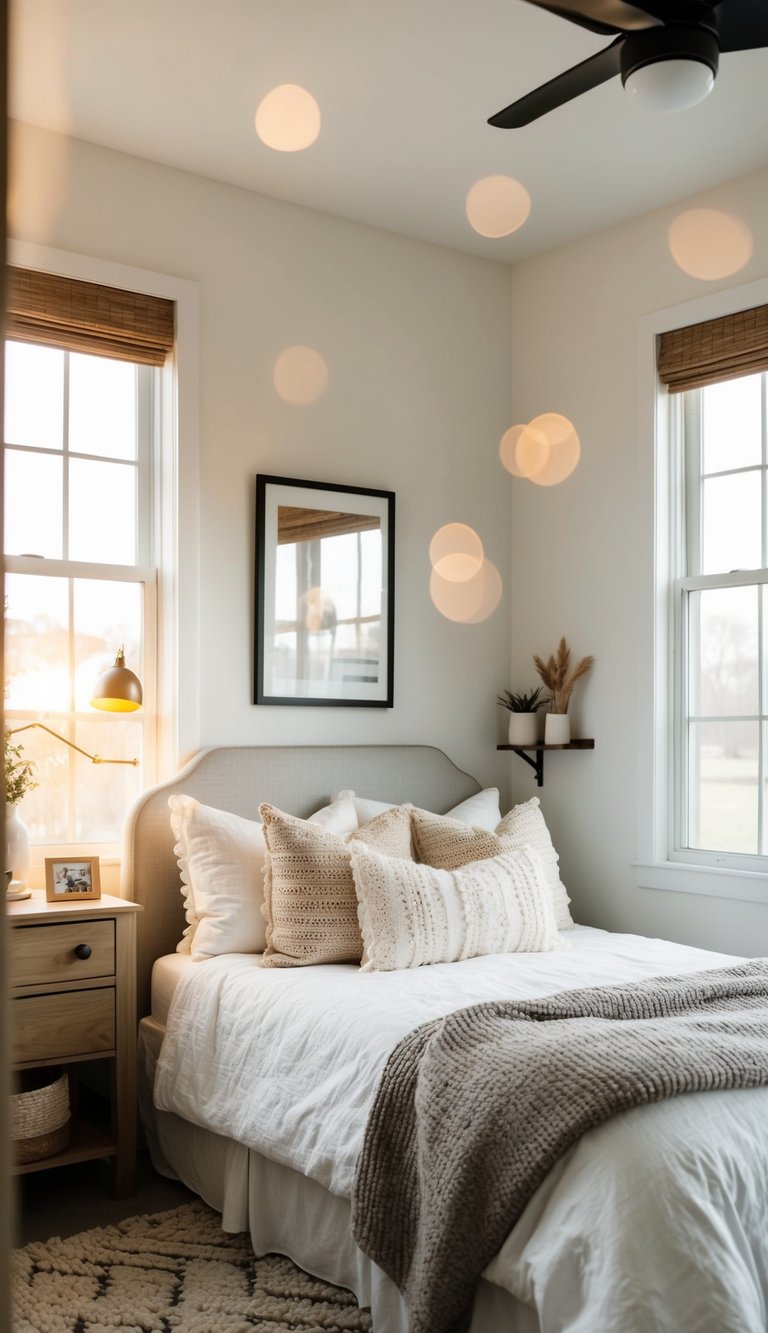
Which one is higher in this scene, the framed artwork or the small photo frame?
the framed artwork

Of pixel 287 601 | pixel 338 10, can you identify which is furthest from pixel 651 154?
pixel 287 601

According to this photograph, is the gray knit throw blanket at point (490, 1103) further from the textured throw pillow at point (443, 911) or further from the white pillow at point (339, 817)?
the white pillow at point (339, 817)

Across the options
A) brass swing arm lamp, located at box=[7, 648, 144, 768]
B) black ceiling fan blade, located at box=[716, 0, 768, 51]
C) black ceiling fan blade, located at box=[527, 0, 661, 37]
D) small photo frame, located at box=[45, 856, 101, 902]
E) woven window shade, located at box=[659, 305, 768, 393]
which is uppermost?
black ceiling fan blade, located at box=[716, 0, 768, 51]

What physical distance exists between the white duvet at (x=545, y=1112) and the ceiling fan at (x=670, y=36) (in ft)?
5.83

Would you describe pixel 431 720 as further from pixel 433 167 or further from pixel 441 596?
pixel 433 167

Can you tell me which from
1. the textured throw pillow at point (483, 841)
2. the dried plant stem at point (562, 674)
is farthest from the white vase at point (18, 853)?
the dried plant stem at point (562, 674)

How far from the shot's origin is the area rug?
7.66ft

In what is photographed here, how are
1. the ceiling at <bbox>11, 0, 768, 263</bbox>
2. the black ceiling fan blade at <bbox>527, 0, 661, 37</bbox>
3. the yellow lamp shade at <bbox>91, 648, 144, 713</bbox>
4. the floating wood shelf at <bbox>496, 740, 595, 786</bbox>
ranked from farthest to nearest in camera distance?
the floating wood shelf at <bbox>496, 740, 595, 786</bbox> → the yellow lamp shade at <bbox>91, 648, 144, 713</bbox> → the ceiling at <bbox>11, 0, 768, 263</bbox> → the black ceiling fan blade at <bbox>527, 0, 661, 37</bbox>

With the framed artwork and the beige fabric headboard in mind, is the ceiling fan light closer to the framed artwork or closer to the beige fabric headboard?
the framed artwork

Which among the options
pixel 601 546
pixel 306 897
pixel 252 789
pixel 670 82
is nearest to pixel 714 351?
pixel 601 546

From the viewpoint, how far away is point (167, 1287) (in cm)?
249

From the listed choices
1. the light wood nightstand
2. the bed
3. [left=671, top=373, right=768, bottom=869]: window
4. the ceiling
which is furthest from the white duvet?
the ceiling

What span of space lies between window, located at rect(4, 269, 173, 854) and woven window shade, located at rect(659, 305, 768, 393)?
1626 millimetres

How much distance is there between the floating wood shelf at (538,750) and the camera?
3.93 m
